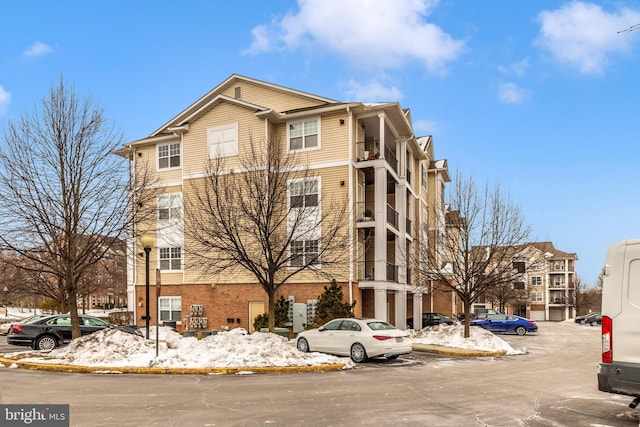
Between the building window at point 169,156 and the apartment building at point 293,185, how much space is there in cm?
6

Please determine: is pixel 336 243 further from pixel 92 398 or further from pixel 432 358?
pixel 92 398

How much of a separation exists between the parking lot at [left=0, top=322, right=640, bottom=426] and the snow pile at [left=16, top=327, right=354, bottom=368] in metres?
1.10

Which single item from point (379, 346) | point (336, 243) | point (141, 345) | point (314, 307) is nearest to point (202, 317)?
point (314, 307)

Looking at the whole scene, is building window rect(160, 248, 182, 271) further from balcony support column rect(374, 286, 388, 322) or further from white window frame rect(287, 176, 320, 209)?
balcony support column rect(374, 286, 388, 322)

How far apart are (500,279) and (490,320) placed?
45.1 ft

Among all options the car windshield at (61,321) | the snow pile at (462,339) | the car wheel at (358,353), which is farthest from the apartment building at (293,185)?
the car wheel at (358,353)

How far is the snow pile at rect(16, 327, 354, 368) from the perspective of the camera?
15156mm

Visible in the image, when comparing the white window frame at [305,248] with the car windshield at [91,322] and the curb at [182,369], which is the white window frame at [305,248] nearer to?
the curb at [182,369]

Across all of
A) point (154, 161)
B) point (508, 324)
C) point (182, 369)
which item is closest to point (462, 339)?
point (182, 369)

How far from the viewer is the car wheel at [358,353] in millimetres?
17344

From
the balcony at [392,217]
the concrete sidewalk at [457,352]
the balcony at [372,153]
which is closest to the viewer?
the concrete sidewalk at [457,352]

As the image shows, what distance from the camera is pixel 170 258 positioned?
1235 inches

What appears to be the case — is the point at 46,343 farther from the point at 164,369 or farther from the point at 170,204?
the point at 170,204

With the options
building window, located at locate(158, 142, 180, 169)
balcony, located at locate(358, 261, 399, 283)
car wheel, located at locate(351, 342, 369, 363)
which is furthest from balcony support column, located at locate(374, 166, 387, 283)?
building window, located at locate(158, 142, 180, 169)
